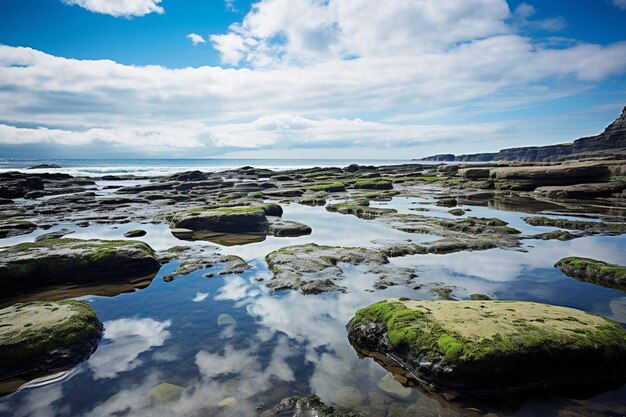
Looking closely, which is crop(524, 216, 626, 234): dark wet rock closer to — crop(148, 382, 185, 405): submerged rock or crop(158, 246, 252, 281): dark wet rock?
crop(158, 246, 252, 281): dark wet rock

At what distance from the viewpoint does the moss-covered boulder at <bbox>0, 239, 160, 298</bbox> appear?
14312mm

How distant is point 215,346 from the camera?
9.93 metres

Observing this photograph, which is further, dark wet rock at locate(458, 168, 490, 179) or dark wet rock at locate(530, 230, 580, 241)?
dark wet rock at locate(458, 168, 490, 179)

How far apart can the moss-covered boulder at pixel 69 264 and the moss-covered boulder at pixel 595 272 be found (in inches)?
710

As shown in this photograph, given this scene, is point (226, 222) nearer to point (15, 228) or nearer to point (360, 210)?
point (360, 210)

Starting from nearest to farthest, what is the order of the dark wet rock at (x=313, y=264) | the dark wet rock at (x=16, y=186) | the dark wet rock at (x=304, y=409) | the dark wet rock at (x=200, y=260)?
the dark wet rock at (x=304, y=409) → the dark wet rock at (x=313, y=264) → the dark wet rock at (x=200, y=260) → the dark wet rock at (x=16, y=186)

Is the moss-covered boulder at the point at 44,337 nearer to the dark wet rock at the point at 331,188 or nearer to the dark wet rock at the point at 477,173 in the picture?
the dark wet rock at the point at 331,188

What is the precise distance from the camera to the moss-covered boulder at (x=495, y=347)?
7957 mm

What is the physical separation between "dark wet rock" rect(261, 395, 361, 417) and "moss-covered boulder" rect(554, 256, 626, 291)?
1254 cm

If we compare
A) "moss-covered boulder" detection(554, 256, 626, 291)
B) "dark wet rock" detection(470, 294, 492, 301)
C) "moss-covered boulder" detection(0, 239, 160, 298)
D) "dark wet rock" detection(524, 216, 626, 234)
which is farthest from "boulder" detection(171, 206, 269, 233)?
"dark wet rock" detection(524, 216, 626, 234)

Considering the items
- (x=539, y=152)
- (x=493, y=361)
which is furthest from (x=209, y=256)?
(x=539, y=152)

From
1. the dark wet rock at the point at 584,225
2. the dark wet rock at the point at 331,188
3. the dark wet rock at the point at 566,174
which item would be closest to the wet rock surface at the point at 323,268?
the dark wet rock at the point at 584,225

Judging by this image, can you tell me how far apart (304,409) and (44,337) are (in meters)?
6.98

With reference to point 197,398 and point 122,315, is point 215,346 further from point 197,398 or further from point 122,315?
point 122,315
